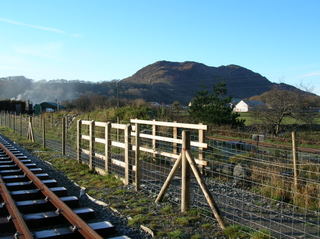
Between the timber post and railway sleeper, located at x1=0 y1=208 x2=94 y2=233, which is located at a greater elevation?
the timber post

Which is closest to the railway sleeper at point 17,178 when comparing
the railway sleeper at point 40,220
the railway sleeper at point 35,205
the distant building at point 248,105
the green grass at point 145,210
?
the green grass at point 145,210

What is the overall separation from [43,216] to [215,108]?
73.2 ft

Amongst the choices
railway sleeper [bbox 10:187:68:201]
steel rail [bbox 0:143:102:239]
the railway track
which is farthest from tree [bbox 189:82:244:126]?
railway sleeper [bbox 10:187:68:201]

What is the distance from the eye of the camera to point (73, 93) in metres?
156

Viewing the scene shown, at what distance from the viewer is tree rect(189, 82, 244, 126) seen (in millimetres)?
27266

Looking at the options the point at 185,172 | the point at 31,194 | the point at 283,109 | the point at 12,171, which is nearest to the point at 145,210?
the point at 185,172

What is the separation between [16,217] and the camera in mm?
→ 6062

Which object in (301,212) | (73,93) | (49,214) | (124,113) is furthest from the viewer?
(73,93)

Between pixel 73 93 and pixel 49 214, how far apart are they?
15340cm

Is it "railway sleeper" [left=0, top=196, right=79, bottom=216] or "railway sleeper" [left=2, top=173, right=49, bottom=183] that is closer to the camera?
"railway sleeper" [left=0, top=196, right=79, bottom=216]

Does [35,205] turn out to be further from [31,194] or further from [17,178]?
[17,178]

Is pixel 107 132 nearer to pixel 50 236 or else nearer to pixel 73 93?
pixel 50 236

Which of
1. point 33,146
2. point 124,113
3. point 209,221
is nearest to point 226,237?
point 209,221

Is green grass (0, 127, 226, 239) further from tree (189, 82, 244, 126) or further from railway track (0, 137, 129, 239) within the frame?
tree (189, 82, 244, 126)
